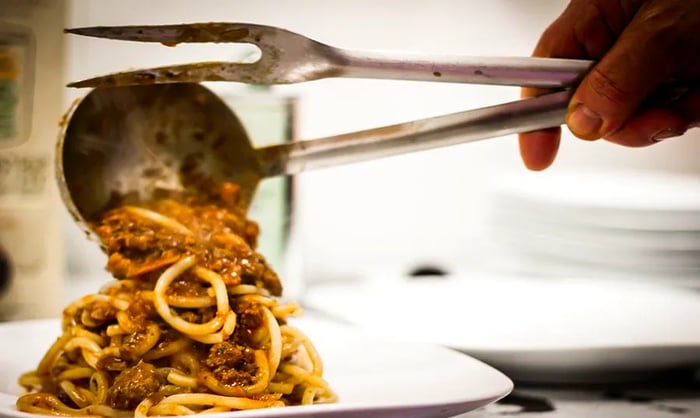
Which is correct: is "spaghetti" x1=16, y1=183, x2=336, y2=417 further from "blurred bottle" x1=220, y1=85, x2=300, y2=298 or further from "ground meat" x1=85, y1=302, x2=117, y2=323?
"blurred bottle" x1=220, y1=85, x2=300, y2=298


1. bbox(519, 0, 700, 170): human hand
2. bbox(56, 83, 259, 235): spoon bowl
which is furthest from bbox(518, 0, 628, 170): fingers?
bbox(56, 83, 259, 235): spoon bowl

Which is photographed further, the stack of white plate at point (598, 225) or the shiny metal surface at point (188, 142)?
the stack of white plate at point (598, 225)

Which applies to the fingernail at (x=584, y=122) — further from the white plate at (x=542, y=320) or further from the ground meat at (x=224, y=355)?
the ground meat at (x=224, y=355)

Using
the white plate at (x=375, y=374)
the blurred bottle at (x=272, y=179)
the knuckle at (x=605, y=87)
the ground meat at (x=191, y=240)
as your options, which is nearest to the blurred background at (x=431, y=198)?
the blurred bottle at (x=272, y=179)

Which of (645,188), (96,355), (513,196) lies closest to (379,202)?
(513,196)

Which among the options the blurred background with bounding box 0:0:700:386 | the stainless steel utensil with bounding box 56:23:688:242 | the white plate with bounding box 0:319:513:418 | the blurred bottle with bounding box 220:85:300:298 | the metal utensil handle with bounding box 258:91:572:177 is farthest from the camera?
the blurred bottle with bounding box 220:85:300:298

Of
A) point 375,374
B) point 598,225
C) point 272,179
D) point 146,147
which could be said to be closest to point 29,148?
point 146,147
